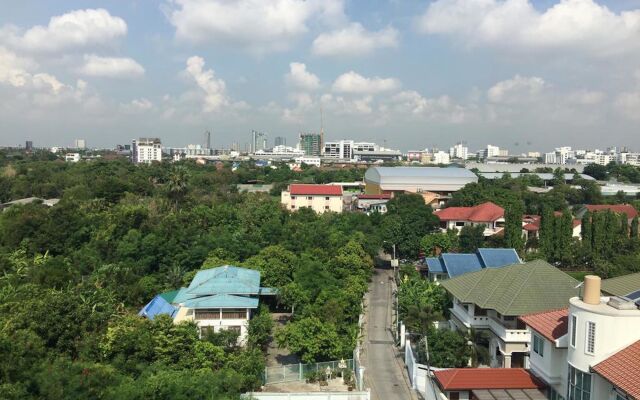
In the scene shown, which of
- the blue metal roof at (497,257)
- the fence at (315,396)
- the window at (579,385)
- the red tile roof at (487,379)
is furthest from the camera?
the blue metal roof at (497,257)

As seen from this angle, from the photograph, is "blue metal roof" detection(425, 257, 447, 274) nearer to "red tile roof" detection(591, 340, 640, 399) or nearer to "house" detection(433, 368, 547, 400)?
"house" detection(433, 368, 547, 400)

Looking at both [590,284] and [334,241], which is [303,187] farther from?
[590,284]

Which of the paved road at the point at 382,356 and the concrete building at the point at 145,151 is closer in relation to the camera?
the paved road at the point at 382,356

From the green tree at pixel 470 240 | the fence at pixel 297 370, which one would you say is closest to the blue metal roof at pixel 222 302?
the fence at pixel 297 370

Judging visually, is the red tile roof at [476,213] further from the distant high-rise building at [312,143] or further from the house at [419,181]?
the distant high-rise building at [312,143]

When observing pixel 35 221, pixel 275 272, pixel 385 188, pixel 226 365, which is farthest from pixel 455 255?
pixel 385 188

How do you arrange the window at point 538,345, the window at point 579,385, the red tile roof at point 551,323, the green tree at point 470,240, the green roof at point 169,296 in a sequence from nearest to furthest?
the window at point 579,385 < the red tile roof at point 551,323 < the window at point 538,345 < the green roof at point 169,296 < the green tree at point 470,240

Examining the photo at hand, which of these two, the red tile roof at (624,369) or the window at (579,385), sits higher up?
the red tile roof at (624,369)
